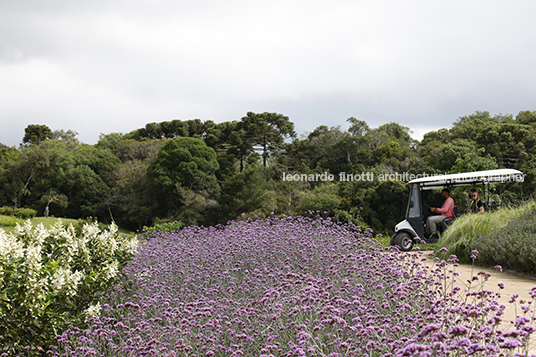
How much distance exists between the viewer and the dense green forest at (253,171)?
2548 cm

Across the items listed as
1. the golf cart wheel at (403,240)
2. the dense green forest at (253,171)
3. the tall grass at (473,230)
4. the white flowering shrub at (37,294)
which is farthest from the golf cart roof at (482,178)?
the dense green forest at (253,171)

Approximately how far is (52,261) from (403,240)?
7.99 meters

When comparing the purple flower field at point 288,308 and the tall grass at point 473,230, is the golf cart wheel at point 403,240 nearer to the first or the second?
the tall grass at point 473,230

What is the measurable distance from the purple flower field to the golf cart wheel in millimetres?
2386

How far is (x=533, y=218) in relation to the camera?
836 centimetres

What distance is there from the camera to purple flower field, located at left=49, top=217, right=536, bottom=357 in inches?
105

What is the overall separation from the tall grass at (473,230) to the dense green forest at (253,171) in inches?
451

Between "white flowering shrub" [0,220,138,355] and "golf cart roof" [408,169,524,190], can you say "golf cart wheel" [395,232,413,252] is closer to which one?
"golf cart roof" [408,169,524,190]

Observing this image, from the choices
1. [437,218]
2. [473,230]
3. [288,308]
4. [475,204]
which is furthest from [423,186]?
[288,308]

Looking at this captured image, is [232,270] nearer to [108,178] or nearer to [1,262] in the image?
[1,262]

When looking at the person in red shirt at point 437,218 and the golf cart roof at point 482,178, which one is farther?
the person in red shirt at point 437,218

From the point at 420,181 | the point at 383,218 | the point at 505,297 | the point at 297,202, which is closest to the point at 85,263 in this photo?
the point at 505,297

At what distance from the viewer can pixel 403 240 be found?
9.89 meters

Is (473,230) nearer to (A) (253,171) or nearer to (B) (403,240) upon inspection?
(B) (403,240)
